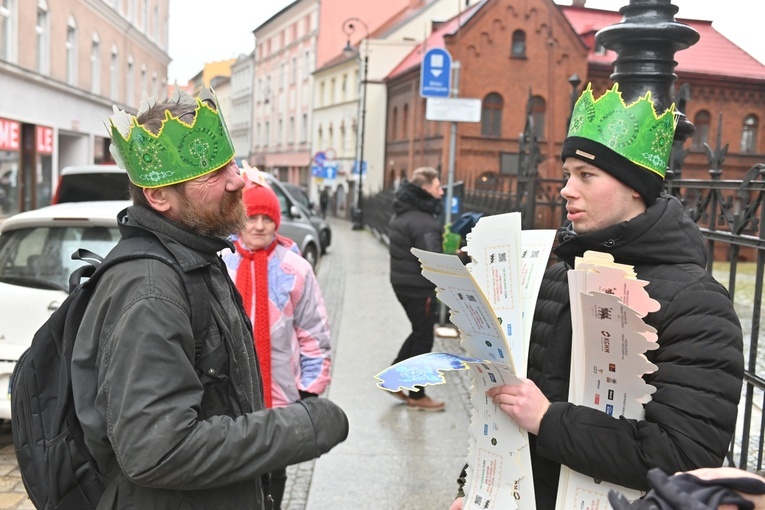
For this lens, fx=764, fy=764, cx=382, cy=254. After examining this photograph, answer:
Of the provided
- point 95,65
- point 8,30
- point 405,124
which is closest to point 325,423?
point 8,30

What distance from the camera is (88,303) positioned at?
2021 mm

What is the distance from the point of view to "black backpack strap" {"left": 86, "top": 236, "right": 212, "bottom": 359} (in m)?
1.96

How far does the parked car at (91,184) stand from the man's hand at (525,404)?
801 centimetres

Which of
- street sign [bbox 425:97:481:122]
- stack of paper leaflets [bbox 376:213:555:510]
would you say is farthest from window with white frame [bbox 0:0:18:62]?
stack of paper leaflets [bbox 376:213:555:510]

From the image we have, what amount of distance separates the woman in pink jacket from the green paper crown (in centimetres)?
221

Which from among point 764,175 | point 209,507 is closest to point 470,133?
point 764,175

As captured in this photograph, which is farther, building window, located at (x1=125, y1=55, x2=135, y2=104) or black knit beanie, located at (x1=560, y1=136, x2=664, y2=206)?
building window, located at (x1=125, y1=55, x2=135, y2=104)

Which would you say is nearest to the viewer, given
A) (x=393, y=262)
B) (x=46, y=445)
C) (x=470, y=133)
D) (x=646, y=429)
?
(x=646, y=429)

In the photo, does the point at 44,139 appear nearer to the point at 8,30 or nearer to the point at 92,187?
the point at 8,30

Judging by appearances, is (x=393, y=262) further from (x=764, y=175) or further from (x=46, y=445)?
(x=46, y=445)

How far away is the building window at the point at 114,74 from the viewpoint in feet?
93.0

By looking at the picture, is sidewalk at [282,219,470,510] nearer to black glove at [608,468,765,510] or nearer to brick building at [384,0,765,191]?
black glove at [608,468,765,510]

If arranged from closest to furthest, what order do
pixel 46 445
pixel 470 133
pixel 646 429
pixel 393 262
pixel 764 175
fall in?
pixel 646 429 → pixel 46 445 → pixel 764 175 → pixel 393 262 → pixel 470 133

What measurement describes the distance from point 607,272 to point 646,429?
1.30ft
